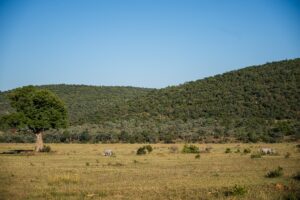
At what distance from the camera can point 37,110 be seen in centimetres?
4441

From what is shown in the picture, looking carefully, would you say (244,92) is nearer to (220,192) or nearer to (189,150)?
(189,150)

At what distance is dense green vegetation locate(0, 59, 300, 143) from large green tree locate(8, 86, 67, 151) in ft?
78.4

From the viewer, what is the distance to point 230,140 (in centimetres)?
6469

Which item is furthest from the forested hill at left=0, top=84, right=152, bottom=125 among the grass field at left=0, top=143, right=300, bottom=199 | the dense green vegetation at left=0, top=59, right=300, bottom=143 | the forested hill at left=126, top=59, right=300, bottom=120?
the grass field at left=0, top=143, right=300, bottom=199

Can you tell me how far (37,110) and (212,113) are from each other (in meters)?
48.6

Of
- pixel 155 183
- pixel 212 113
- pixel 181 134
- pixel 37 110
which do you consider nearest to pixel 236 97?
pixel 212 113

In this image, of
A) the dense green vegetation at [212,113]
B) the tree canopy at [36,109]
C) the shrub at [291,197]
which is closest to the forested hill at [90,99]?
the dense green vegetation at [212,113]

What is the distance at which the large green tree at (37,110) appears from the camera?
142ft

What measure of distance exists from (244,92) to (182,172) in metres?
73.3

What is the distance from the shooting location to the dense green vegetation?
6952cm

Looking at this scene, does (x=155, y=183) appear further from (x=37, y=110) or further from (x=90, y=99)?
(x=90, y=99)

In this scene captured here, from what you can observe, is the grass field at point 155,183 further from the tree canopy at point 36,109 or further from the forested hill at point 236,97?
the forested hill at point 236,97

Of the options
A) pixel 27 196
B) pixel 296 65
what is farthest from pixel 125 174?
pixel 296 65

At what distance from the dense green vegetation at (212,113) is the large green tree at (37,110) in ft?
78.4
